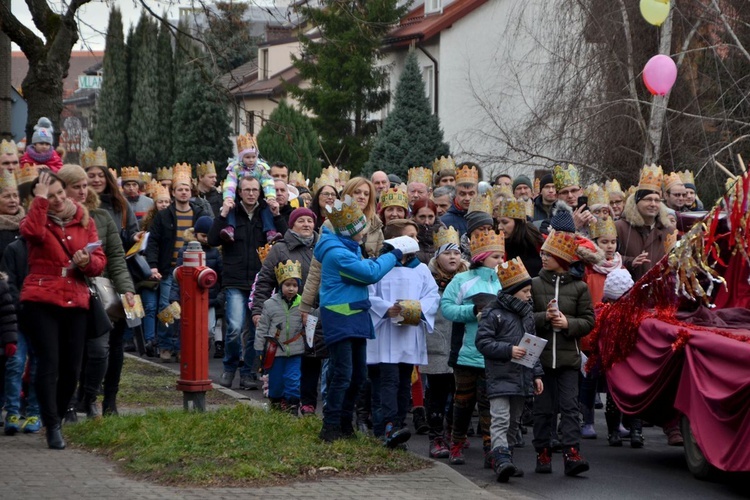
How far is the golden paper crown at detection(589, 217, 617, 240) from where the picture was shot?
12164mm

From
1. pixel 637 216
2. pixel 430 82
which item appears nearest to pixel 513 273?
pixel 637 216

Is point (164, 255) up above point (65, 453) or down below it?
above

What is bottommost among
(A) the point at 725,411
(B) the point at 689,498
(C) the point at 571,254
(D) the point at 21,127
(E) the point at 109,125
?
(B) the point at 689,498

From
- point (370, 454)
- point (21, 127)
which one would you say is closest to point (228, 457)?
point (370, 454)

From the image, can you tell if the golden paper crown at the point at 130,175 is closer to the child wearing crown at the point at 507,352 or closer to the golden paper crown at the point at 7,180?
the golden paper crown at the point at 7,180

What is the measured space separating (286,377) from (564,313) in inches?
123

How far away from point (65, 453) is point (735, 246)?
17.0ft

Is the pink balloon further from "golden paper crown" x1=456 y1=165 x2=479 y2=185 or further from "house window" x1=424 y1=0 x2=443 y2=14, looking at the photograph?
"house window" x1=424 y1=0 x2=443 y2=14

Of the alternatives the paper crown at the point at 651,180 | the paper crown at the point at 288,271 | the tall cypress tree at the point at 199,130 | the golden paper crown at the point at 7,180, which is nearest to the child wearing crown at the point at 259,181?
the paper crown at the point at 288,271

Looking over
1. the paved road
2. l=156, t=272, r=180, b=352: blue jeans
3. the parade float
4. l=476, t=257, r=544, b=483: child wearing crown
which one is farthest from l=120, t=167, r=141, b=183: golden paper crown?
l=476, t=257, r=544, b=483: child wearing crown

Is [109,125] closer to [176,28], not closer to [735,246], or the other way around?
[176,28]

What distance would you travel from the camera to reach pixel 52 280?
31.9ft

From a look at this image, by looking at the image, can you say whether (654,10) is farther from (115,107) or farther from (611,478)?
(115,107)

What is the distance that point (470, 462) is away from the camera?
405 inches
